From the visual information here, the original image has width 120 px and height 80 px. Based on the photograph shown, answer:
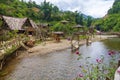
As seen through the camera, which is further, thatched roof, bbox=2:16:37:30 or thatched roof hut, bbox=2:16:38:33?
thatched roof, bbox=2:16:37:30

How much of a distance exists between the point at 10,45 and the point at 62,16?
57.2 metres

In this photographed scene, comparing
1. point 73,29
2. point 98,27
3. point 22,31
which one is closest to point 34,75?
point 22,31

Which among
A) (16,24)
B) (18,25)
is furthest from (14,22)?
(18,25)

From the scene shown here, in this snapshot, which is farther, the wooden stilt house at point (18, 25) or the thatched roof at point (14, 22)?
the thatched roof at point (14, 22)

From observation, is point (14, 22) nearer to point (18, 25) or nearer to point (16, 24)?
point (16, 24)

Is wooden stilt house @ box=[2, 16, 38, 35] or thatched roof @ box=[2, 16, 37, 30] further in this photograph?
thatched roof @ box=[2, 16, 37, 30]

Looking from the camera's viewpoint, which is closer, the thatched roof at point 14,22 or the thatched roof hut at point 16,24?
the thatched roof hut at point 16,24

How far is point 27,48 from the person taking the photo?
35344mm

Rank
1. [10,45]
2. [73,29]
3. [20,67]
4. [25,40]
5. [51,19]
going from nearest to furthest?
[20,67] → [10,45] → [25,40] → [73,29] → [51,19]

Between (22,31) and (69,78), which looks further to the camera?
(22,31)

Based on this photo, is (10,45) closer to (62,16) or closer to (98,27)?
(62,16)

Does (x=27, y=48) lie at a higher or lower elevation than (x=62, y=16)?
lower

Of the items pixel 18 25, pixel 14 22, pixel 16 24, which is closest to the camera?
pixel 14 22

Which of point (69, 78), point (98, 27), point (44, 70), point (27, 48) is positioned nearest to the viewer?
point (69, 78)
